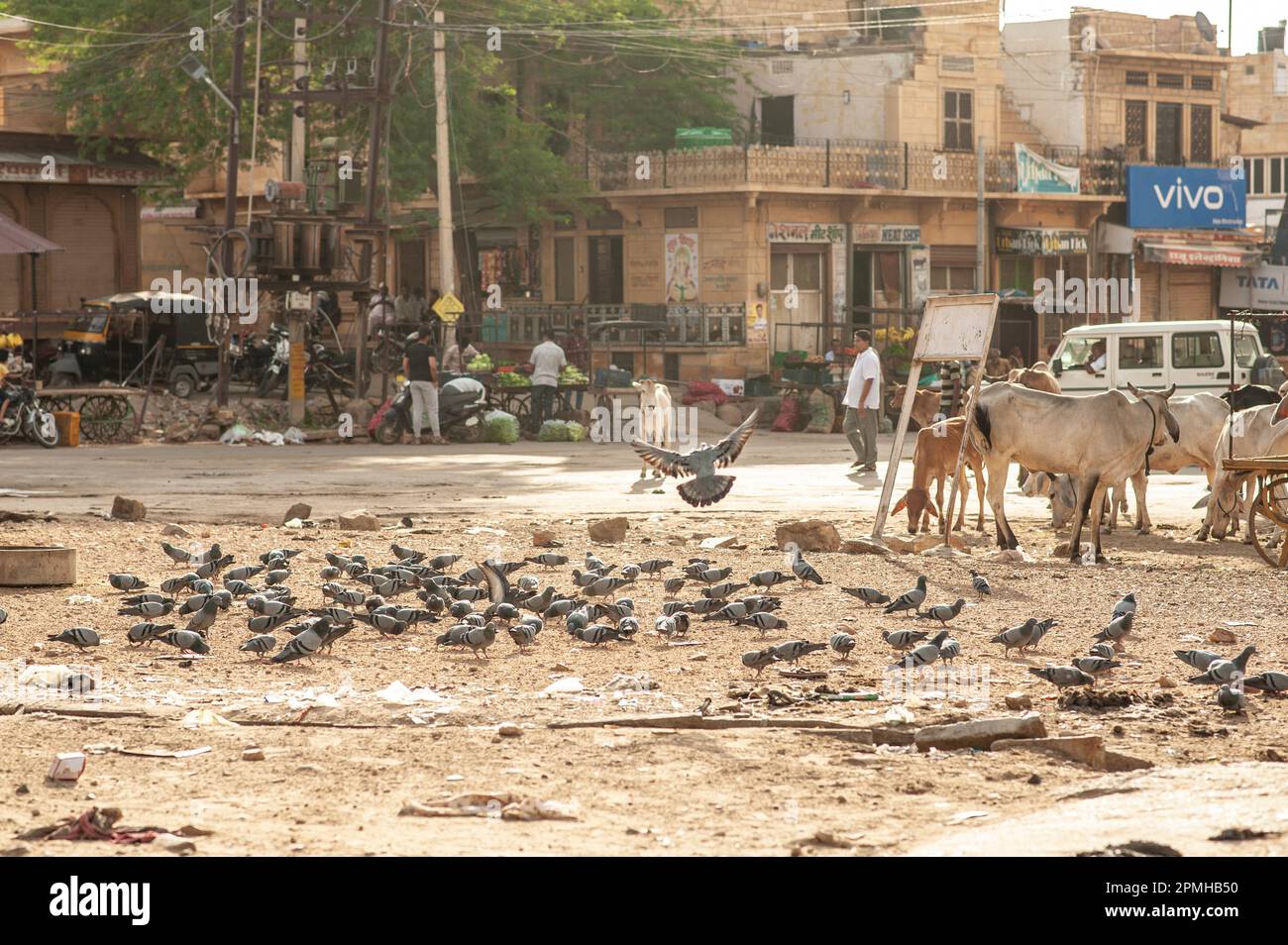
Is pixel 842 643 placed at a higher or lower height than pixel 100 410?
lower

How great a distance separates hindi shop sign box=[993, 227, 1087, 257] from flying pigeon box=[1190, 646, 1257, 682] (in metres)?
33.3

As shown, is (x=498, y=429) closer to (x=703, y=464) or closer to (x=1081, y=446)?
(x=703, y=464)

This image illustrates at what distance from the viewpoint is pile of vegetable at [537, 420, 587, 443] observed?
28469 millimetres

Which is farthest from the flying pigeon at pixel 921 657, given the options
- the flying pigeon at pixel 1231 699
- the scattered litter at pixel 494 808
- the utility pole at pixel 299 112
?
the utility pole at pixel 299 112

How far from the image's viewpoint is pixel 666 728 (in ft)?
25.8

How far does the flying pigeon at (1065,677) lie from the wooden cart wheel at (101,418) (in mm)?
20564

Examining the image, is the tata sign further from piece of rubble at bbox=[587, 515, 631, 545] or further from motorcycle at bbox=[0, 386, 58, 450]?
piece of rubble at bbox=[587, 515, 631, 545]

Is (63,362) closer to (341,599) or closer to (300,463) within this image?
(300,463)

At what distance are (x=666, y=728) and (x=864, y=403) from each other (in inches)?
574

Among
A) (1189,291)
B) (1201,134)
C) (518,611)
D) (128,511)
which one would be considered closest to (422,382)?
(128,511)

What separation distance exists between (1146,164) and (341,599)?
3597cm

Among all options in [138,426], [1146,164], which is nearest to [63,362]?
[138,426]

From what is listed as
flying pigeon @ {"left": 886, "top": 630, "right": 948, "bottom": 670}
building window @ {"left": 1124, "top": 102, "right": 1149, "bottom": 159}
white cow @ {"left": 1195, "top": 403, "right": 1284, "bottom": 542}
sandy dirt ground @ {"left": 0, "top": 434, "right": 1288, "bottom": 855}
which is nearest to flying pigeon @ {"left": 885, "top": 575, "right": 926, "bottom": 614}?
sandy dirt ground @ {"left": 0, "top": 434, "right": 1288, "bottom": 855}

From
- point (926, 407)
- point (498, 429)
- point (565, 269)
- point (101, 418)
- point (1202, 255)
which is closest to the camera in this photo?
point (926, 407)
